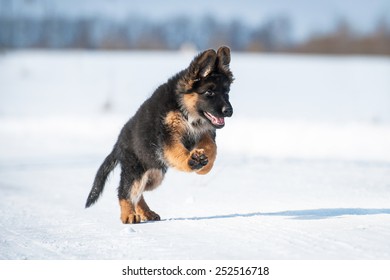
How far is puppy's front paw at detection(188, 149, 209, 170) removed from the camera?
284 inches

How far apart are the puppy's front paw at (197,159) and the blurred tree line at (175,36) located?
1952 inches

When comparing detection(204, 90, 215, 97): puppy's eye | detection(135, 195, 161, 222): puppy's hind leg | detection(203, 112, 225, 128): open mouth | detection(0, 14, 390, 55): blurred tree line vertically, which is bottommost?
detection(135, 195, 161, 222): puppy's hind leg

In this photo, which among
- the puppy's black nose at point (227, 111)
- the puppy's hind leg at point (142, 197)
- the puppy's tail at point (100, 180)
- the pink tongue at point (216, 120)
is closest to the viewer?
the puppy's black nose at point (227, 111)

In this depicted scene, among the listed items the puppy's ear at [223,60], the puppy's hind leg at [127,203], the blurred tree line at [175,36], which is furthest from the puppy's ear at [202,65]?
the blurred tree line at [175,36]

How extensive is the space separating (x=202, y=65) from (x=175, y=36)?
114256 millimetres

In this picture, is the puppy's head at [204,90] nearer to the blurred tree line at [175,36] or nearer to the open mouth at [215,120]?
the open mouth at [215,120]

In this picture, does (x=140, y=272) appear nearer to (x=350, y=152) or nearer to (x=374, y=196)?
(x=374, y=196)

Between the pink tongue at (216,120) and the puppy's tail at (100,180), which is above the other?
the pink tongue at (216,120)

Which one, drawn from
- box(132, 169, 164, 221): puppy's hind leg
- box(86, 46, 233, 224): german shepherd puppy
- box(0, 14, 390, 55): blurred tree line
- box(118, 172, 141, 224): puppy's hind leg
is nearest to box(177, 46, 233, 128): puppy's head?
box(86, 46, 233, 224): german shepherd puppy

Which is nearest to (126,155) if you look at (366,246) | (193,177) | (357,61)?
(366,246)

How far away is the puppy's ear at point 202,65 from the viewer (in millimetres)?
7789

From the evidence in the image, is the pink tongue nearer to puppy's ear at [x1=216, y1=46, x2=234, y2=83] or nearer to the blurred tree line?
puppy's ear at [x1=216, y1=46, x2=234, y2=83]

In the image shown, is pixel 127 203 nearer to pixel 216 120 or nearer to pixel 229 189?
pixel 216 120

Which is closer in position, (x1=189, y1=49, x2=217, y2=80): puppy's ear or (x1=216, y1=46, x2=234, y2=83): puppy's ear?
(x1=189, y1=49, x2=217, y2=80): puppy's ear
